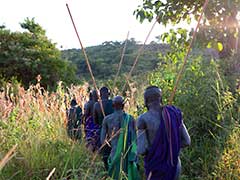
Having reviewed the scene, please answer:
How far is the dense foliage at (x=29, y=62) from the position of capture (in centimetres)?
1800

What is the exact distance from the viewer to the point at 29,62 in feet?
58.7

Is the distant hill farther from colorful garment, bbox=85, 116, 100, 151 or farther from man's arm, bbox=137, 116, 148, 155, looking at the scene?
man's arm, bbox=137, 116, 148, 155

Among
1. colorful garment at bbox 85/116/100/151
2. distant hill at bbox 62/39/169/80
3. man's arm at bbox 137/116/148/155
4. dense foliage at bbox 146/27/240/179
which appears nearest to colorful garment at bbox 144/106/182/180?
man's arm at bbox 137/116/148/155

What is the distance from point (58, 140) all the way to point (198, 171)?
193 cm

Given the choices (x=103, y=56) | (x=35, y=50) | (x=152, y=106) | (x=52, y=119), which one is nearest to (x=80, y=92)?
(x=52, y=119)

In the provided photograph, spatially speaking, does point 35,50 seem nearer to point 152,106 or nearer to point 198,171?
point 198,171

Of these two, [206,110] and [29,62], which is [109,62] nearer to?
[29,62]

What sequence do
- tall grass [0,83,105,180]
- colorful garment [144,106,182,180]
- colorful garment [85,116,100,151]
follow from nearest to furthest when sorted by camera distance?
→ colorful garment [144,106,182,180] → tall grass [0,83,105,180] → colorful garment [85,116,100,151]

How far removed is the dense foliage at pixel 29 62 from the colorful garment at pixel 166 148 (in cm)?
1420

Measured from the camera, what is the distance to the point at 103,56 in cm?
2809

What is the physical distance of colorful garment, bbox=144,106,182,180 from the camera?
347 cm

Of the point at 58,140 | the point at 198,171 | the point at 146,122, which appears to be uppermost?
the point at 146,122

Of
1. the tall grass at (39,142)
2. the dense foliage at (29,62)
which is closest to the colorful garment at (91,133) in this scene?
the tall grass at (39,142)

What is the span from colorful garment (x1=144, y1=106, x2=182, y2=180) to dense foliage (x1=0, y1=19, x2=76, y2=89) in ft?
46.6
